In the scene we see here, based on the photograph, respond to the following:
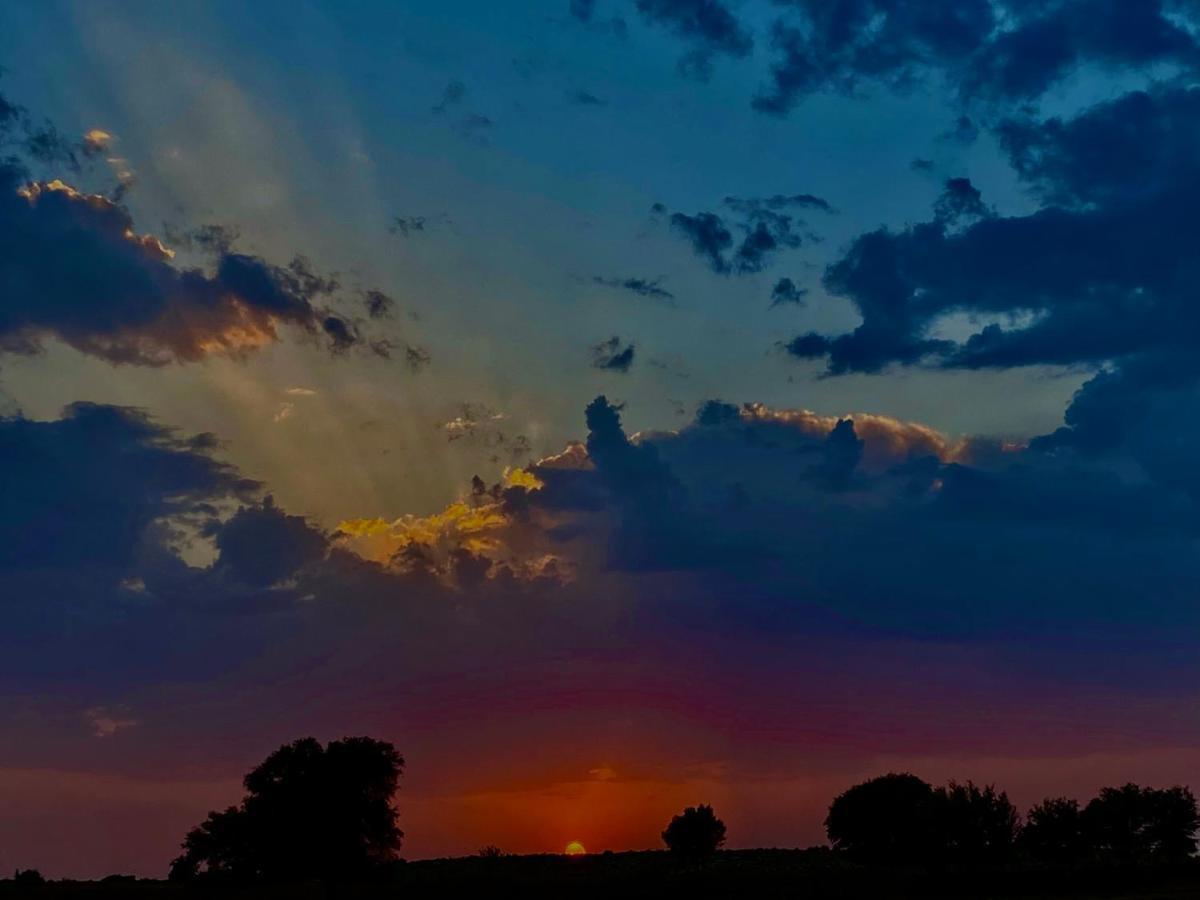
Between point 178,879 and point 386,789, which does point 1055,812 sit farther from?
point 178,879

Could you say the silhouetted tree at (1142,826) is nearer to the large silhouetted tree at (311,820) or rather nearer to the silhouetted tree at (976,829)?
the silhouetted tree at (976,829)

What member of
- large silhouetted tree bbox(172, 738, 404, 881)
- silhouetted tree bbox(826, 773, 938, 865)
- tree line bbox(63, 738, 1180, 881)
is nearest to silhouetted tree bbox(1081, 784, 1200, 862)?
tree line bbox(63, 738, 1180, 881)

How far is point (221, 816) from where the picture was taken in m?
137

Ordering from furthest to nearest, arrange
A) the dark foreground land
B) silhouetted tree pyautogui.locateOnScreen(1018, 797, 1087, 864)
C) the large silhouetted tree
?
silhouetted tree pyautogui.locateOnScreen(1018, 797, 1087, 864) < the large silhouetted tree < the dark foreground land

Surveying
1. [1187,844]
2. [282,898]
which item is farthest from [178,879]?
[1187,844]

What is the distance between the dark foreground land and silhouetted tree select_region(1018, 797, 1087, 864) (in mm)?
22831

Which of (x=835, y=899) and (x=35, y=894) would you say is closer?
(x=35, y=894)

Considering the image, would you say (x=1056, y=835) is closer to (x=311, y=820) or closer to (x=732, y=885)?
(x=732, y=885)

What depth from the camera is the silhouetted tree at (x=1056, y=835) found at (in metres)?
167

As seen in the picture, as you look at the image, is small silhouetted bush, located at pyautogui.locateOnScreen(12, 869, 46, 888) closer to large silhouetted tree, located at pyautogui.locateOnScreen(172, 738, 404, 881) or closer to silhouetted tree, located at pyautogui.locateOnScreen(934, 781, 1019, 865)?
large silhouetted tree, located at pyautogui.locateOnScreen(172, 738, 404, 881)

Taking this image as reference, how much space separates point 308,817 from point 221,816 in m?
13.5

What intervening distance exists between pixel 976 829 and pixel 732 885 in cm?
3745

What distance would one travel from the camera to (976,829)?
5945 inches

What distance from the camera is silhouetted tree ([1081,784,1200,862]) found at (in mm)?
169000
